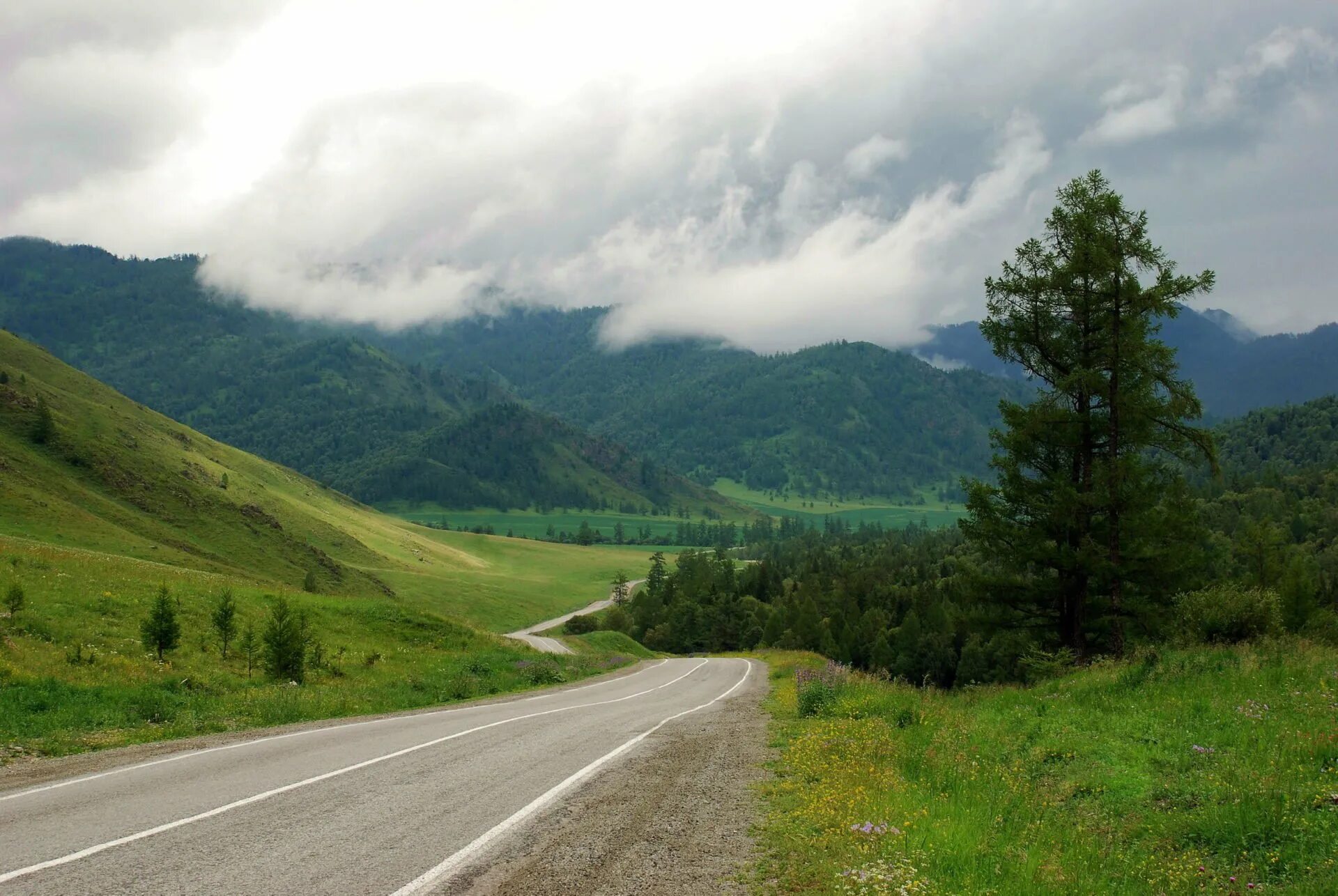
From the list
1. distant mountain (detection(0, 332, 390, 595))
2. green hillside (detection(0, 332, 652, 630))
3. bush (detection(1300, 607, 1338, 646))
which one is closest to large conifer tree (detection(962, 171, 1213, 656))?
bush (detection(1300, 607, 1338, 646))

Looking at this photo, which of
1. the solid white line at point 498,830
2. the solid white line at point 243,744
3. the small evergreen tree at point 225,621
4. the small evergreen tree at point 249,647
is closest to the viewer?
the solid white line at point 498,830

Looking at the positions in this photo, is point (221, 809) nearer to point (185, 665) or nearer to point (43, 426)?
point (185, 665)

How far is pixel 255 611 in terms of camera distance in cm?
3691

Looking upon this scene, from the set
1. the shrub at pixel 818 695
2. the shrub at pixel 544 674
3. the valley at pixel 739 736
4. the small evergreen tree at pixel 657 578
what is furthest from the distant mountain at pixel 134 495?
the shrub at pixel 818 695

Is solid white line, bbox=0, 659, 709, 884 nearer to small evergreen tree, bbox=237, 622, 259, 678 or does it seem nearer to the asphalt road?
the asphalt road

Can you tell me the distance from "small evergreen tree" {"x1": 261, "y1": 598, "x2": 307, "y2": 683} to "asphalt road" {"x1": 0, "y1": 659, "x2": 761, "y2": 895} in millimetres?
10016

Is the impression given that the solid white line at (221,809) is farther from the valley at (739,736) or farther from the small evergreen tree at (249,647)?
the small evergreen tree at (249,647)

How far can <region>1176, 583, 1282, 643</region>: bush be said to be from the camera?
63.7 ft

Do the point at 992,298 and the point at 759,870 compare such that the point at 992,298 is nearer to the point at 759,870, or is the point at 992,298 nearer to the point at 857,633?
the point at 759,870

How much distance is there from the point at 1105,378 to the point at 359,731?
79.3 ft

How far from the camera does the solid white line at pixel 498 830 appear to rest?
780 cm

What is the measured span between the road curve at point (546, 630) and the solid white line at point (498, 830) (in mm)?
32693

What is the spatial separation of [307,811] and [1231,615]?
69.3 ft

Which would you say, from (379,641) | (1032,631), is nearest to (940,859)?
(1032,631)
